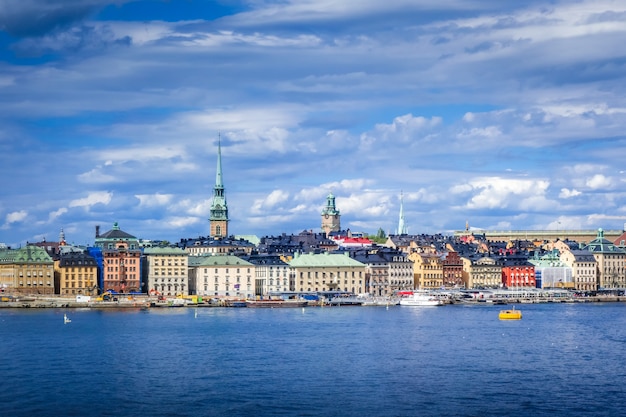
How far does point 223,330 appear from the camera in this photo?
2502 inches

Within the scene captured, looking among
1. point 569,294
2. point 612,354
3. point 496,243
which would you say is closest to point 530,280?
point 569,294

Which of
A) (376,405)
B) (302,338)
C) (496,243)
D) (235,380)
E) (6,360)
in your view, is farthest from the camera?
(496,243)

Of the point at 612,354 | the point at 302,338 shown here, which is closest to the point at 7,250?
the point at 302,338

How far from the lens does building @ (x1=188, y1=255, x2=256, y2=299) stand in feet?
340

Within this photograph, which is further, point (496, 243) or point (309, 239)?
point (496, 243)

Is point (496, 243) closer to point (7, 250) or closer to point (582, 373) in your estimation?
point (7, 250)

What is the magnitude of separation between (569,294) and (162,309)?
43625 mm

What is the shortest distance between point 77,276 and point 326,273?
74.3 feet

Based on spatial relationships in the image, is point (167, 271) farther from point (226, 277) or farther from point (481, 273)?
point (481, 273)

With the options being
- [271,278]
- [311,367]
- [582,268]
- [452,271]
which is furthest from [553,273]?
[311,367]

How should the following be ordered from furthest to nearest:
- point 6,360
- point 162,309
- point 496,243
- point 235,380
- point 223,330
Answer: point 496,243 < point 162,309 < point 223,330 < point 6,360 < point 235,380

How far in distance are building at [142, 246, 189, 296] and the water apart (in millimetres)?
30575

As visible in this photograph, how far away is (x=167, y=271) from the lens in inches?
4092

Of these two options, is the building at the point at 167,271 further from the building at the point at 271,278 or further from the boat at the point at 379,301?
the boat at the point at 379,301
